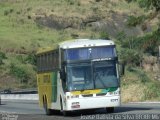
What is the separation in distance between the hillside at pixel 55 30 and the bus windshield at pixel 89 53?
61.3m

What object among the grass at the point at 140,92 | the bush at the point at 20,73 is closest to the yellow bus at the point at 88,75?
the grass at the point at 140,92

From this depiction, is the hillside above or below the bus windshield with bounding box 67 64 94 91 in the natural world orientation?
below

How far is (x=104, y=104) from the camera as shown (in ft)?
88.3

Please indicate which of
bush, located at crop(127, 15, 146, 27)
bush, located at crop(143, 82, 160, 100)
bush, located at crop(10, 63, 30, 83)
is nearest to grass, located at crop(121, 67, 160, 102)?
bush, located at crop(143, 82, 160, 100)

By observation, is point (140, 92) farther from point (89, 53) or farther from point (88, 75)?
point (88, 75)

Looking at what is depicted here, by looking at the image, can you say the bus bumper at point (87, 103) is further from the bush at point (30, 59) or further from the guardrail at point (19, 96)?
the bush at point (30, 59)

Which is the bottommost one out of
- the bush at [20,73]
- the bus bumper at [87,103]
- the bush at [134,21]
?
the bush at [20,73]

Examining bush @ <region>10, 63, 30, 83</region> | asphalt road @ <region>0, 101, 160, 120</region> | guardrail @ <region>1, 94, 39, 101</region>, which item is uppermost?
asphalt road @ <region>0, 101, 160, 120</region>

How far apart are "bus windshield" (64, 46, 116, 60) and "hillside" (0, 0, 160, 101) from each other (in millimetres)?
61274

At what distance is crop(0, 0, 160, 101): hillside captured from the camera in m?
96.7

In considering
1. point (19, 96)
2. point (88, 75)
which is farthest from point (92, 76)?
point (19, 96)

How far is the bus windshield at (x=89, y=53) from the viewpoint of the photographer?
27312 millimetres

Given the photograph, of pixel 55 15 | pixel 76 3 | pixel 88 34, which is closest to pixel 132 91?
pixel 88 34

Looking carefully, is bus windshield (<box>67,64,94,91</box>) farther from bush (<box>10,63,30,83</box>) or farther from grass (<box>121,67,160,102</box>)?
bush (<box>10,63,30,83</box>)
